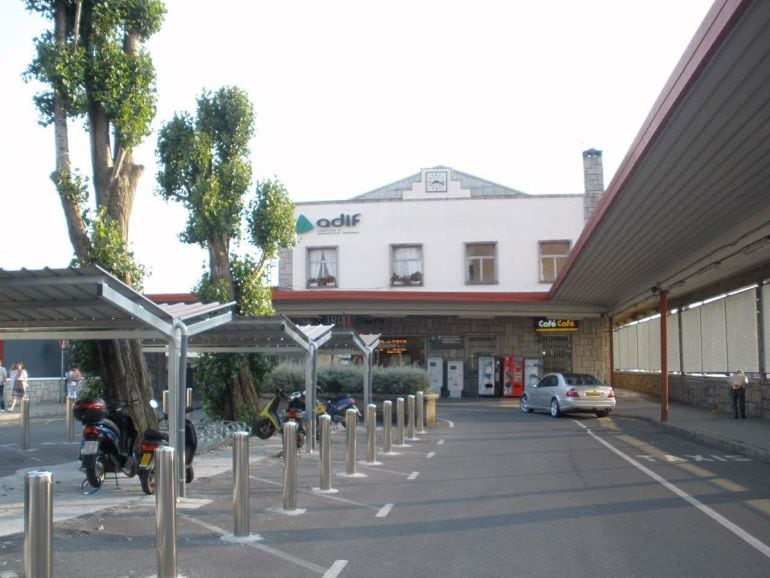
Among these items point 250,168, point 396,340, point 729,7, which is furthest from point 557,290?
point 729,7

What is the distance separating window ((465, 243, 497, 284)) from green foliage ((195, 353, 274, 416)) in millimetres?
23092

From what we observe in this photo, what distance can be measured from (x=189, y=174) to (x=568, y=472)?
984 centimetres

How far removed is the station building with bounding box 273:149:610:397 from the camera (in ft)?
120

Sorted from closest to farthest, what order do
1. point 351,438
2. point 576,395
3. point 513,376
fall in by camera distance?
A: point 351,438
point 576,395
point 513,376

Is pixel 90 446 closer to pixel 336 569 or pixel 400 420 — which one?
pixel 336 569

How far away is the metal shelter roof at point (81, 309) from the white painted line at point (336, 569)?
12.2 feet

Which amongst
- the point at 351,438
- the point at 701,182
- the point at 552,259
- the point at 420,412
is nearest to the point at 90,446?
the point at 351,438

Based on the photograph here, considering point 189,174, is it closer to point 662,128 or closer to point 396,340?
point 662,128

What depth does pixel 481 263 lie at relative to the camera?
→ 137 feet

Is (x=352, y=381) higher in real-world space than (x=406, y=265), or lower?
lower

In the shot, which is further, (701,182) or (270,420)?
(270,420)

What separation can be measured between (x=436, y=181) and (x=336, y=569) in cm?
3887

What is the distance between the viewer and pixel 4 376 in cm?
2898

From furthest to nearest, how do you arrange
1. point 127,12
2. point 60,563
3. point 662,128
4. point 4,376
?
point 4,376 → point 127,12 → point 662,128 → point 60,563
